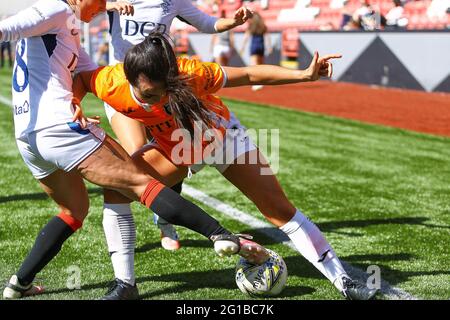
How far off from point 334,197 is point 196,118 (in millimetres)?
3540

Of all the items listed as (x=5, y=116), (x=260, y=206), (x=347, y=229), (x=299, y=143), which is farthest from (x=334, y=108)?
(x=260, y=206)

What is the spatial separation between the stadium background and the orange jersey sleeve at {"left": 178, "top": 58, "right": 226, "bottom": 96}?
120 cm

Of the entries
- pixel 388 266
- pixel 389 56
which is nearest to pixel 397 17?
pixel 389 56

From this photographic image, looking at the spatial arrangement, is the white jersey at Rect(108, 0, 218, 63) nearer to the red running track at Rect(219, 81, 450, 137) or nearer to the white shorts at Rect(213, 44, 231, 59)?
the red running track at Rect(219, 81, 450, 137)

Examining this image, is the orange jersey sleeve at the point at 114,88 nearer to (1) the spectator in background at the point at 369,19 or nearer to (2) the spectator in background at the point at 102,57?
(1) the spectator in background at the point at 369,19

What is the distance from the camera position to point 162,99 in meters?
3.77

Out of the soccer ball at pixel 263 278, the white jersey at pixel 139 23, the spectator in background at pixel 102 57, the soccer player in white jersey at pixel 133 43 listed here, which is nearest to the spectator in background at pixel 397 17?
the spectator in background at pixel 102 57

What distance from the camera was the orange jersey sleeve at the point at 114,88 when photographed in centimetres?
381

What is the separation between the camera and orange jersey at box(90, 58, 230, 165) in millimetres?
3803

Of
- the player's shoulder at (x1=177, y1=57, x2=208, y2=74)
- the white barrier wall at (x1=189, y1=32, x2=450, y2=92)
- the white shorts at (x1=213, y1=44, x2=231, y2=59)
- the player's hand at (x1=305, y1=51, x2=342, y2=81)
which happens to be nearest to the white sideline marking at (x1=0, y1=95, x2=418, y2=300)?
the player's hand at (x1=305, y1=51, x2=342, y2=81)

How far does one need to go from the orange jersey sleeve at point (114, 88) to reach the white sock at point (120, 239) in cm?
57

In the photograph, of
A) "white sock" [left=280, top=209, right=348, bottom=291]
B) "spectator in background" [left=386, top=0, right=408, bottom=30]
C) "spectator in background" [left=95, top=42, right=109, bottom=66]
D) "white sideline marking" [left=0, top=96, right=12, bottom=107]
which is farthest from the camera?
"spectator in background" [left=95, top=42, right=109, bottom=66]
